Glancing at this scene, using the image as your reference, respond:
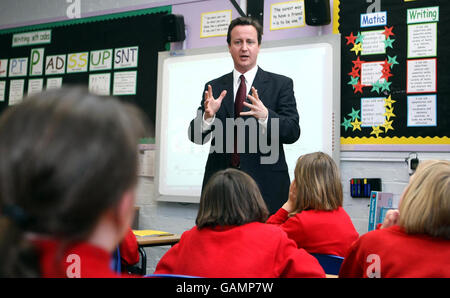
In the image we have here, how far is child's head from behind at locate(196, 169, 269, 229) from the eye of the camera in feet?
4.77

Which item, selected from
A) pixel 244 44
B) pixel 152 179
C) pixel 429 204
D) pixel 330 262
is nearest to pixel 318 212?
pixel 330 262

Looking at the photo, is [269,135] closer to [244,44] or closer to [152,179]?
[244,44]

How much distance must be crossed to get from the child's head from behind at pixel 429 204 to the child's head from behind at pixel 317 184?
0.82 m

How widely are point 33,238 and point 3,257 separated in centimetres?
4

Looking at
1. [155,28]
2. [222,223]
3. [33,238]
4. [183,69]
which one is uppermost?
[155,28]

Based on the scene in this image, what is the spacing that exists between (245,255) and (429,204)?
1.84 feet

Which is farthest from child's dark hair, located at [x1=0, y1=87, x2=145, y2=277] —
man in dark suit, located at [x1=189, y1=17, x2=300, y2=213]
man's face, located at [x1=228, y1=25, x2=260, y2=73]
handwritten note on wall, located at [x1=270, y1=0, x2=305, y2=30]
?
handwritten note on wall, located at [x1=270, y1=0, x2=305, y2=30]

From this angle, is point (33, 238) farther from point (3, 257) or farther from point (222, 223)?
point (222, 223)

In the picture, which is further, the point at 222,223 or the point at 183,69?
the point at 183,69

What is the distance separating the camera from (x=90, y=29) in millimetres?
4418

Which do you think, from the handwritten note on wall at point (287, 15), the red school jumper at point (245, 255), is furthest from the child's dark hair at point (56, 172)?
the handwritten note on wall at point (287, 15)
